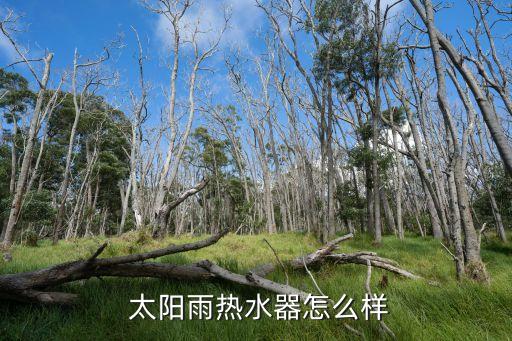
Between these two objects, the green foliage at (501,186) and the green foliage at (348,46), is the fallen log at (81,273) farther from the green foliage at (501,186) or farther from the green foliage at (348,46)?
the green foliage at (501,186)

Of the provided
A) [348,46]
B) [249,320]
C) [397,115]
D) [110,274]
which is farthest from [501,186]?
[110,274]

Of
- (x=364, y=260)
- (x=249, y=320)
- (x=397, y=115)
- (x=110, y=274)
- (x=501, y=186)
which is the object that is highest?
(x=397, y=115)

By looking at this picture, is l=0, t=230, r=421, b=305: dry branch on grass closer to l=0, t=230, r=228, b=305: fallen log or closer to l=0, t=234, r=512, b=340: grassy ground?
l=0, t=230, r=228, b=305: fallen log

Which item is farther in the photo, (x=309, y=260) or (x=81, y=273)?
(x=309, y=260)

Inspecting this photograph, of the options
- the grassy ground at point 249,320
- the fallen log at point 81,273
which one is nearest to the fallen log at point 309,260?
the grassy ground at point 249,320

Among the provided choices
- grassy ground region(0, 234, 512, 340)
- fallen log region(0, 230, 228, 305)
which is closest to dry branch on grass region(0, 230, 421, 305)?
fallen log region(0, 230, 228, 305)

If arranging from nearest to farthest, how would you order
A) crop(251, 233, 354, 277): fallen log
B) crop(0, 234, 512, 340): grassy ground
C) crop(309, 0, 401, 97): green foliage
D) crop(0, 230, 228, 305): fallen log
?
1. crop(0, 234, 512, 340): grassy ground
2. crop(0, 230, 228, 305): fallen log
3. crop(251, 233, 354, 277): fallen log
4. crop(309, 0, 401, 97): green foliage

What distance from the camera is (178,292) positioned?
10.4ft

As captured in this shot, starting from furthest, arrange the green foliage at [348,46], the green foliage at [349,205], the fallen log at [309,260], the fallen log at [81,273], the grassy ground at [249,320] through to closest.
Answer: the green foliage at [349,205], the green foliage at [348,46], the fallen log at [309,260], the fallen log at [81,273], the grassy ground at [249,320]

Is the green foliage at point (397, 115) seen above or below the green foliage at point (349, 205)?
above

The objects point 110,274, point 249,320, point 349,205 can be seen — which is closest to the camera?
point 249,320

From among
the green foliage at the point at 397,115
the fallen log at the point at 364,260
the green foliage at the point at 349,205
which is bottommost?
the fallen log at the point at 364,260

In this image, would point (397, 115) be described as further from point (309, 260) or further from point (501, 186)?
point (309, 260)

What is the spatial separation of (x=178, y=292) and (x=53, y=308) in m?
1.15
